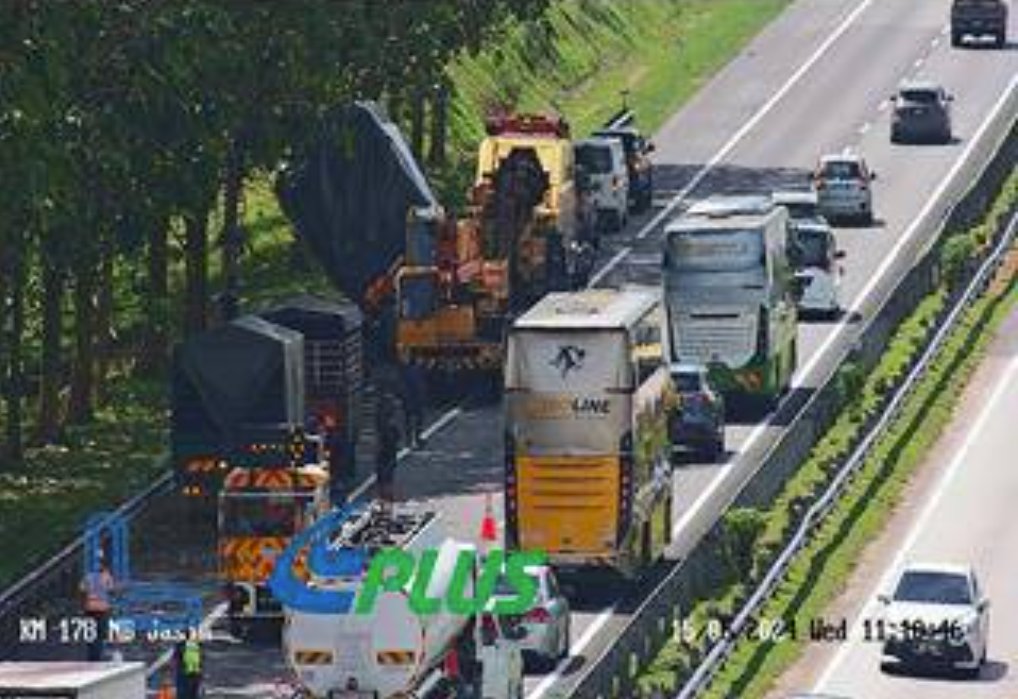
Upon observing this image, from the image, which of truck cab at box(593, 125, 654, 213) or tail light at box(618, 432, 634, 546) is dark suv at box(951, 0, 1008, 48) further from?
tail light at box(618, 432, 634, 546)

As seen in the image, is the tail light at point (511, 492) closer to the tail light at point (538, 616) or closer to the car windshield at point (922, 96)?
the tail light at point (538, 616)

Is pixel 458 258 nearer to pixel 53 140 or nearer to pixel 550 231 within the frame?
pixel 550 231

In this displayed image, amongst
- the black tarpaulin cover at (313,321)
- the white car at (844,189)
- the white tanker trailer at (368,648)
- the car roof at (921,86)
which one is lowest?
the white tanker trailer at (368,648)

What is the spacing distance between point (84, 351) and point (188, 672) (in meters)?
23.5

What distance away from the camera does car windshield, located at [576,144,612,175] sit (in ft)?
360

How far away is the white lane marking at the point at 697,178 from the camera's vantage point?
219 feet

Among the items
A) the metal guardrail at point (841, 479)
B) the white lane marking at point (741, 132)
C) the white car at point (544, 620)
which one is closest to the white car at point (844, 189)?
the metal guardrail at point (841, 479)

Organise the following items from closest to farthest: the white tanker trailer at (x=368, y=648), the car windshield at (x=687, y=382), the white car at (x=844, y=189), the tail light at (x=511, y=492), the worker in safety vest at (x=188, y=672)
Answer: the white tanker trailer at (x=368, y=648) → the worker in safety vest at (x=188, y=672) → the tail light at (x=511, y=492) → the car windshield at (x=687, y=382) → the white car at (x=844, y=189)

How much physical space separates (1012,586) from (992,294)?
2866 cm

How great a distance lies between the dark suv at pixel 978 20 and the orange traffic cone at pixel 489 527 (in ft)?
209

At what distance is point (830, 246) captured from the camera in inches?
3932

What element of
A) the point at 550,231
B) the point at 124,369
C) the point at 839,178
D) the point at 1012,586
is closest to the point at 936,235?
the point at 839,178

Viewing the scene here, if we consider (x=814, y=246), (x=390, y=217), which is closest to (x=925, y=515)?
(x=390, y=217)

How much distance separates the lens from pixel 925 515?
80.3 meters
